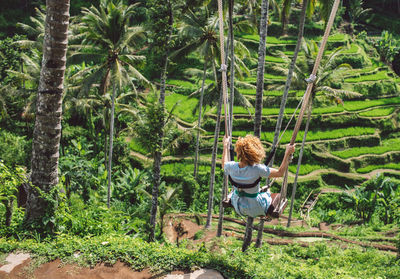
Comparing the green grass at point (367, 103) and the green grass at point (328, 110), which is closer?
the green grass at point (328, 110)

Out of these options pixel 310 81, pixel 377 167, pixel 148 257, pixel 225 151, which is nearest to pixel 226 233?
pixel 148 257

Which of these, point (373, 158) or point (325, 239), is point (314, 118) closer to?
point (373, 158)

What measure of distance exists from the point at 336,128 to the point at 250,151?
64.8 ft

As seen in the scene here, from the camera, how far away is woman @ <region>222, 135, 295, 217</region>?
3816mm

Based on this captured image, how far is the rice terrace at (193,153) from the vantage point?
15.9 ft

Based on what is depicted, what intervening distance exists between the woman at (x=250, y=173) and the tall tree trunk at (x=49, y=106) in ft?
8.63

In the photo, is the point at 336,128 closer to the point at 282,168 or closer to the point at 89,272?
the point at 282,168

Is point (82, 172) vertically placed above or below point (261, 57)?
below

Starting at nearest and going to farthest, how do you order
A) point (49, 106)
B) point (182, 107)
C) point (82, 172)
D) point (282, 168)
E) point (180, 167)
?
point (282, 168) → point (49, 106) → point (82, 172) → point (180, 167) → point (182, 107)

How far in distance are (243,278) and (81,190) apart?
13.0 meters

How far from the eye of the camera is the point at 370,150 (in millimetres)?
→ 20781

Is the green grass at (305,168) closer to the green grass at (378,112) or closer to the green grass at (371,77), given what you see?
the green grass at (378,112)

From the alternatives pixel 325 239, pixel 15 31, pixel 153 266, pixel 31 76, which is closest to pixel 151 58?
pixel 31 76

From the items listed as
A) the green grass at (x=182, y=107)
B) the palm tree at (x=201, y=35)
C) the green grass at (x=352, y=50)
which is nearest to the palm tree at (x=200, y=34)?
the palm tree at (x=201, y=35)
